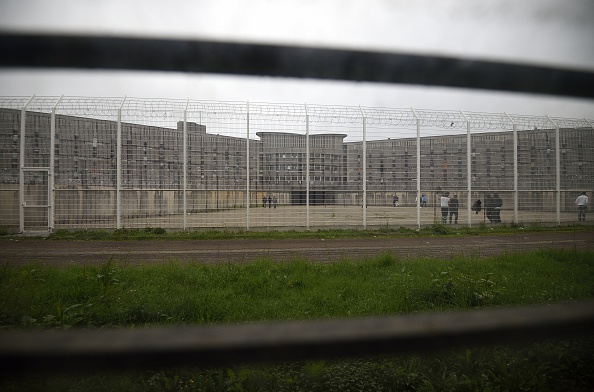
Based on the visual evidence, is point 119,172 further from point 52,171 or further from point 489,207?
point 489,207

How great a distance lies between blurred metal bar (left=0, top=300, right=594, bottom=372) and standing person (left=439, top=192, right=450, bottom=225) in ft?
43.4

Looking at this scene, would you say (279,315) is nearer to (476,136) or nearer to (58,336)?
(58,336)

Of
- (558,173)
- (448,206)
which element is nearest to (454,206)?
(448,206)

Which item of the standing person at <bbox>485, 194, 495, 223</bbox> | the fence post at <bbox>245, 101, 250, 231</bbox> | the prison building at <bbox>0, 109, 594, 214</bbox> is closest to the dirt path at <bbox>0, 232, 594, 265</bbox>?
the fence post at <bbox>245, 101, 250, 231</bbox>

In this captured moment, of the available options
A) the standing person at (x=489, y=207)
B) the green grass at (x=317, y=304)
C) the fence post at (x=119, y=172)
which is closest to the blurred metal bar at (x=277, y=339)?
the green grass at (x=317, y=304)

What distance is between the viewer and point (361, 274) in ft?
17.8

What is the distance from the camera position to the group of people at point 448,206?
531 inches

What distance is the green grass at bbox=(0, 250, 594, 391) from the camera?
240cm

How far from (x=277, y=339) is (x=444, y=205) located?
544 inches

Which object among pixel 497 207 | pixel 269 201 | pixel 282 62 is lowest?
pixel 497 207

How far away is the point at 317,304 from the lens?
4148 mm

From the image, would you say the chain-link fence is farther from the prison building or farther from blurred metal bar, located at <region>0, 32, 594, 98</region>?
blurred metal bar, located at <region>0, 32, 594, 98</region>

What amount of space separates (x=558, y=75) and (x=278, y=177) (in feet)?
37.9

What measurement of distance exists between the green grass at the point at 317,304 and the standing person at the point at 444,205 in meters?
6.78
